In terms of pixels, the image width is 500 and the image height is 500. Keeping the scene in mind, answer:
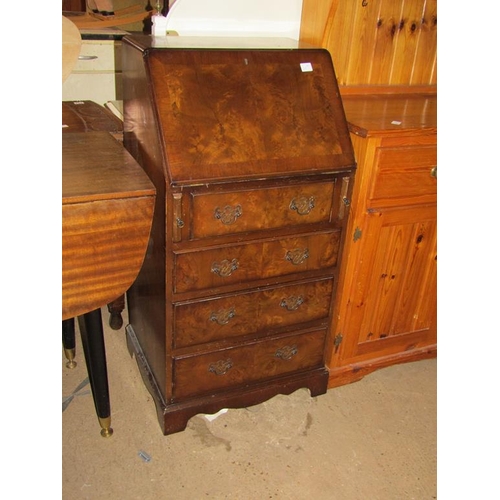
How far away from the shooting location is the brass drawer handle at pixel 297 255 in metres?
1.72

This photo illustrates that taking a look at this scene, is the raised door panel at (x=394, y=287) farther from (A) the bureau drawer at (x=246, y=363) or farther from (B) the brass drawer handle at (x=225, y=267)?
(B) the brass drawer handle at (x=225, y=267)

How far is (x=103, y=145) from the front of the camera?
163 centimetres

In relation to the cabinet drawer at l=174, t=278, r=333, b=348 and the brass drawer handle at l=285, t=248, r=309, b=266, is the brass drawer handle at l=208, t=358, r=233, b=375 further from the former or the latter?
the brass drawer handle at l=285, t=248, r=309, b=266

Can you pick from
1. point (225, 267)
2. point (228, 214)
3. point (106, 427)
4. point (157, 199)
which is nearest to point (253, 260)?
point (225, 267)

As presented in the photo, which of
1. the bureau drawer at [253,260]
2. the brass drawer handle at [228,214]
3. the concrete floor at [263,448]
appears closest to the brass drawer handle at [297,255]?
the bureau drawer at [253,260]

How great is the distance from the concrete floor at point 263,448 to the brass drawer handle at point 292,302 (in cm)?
44

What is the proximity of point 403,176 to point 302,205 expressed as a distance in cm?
40

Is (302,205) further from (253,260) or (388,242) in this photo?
(388,242)

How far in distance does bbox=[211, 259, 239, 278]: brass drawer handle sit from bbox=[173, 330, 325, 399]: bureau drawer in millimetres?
302

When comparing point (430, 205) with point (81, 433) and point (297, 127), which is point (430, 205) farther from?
point (81, 433)

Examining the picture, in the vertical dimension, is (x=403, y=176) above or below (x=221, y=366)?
above

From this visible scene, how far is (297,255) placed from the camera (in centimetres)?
173

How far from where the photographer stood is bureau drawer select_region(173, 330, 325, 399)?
1.76 meters

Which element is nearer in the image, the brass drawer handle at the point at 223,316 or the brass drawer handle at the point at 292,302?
the brass drawer handle at the point at 223,316
